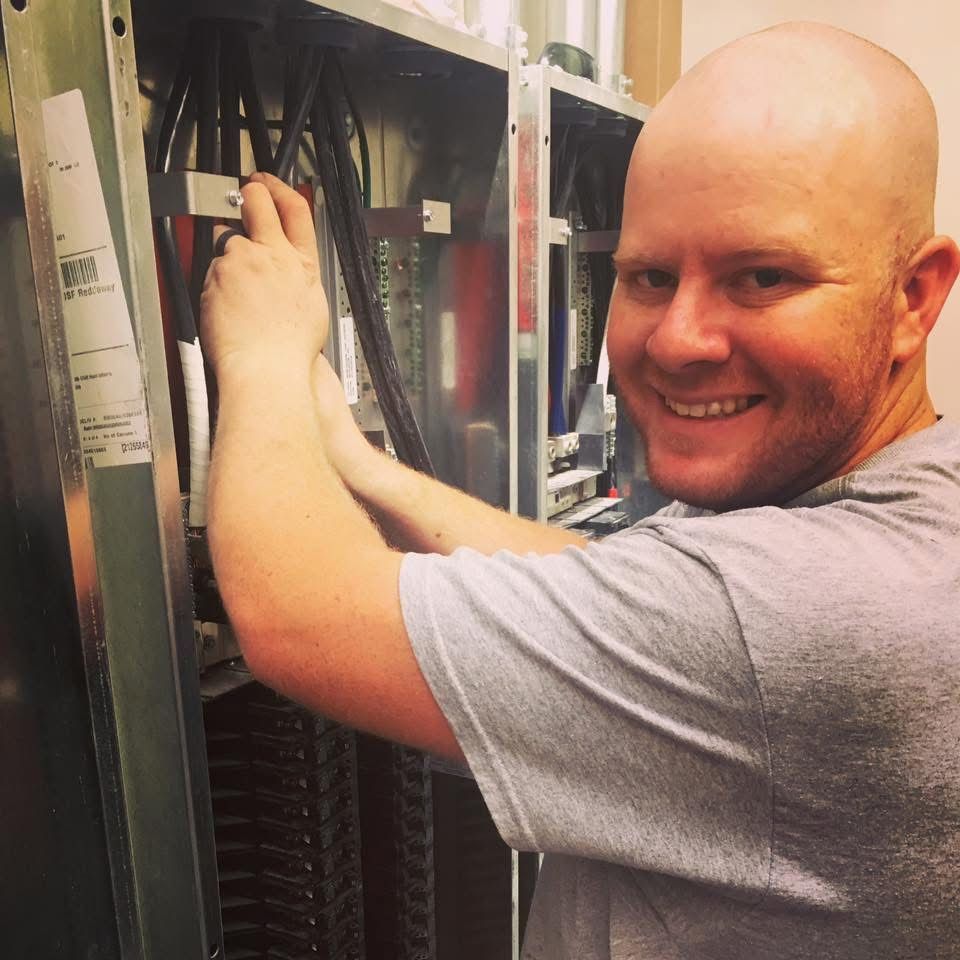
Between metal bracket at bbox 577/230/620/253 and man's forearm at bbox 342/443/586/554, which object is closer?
man's forearm at bbox 342/443/586/554

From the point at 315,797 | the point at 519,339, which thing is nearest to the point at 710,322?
the point at 519,339

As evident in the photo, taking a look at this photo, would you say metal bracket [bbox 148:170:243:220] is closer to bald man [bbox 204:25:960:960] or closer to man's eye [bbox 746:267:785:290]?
bald man [bbox 204:25:960:960]

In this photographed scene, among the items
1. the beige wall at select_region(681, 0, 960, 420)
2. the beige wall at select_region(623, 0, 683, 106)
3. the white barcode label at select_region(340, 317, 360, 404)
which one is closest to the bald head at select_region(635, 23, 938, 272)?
the white barcode label at select_region(340, 317, 360, 404)

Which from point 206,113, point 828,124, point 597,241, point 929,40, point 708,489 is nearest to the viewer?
point 828,124

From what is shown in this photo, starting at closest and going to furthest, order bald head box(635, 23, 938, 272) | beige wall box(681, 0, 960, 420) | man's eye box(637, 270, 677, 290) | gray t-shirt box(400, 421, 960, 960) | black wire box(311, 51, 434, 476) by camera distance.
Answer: gray t-shirt box(400, 421, 960, 960) < bald head box(635, 23, 938, 272) < man's eye box(637, 270, 677, 290) < black wire box(311, 51, 434, 476) < beige wall box(681, 0, 960, 420)

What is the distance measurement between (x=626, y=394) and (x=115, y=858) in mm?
632

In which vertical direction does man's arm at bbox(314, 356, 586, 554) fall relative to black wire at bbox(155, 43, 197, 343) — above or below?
below

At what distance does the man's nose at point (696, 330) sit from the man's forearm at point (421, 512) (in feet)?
0.97

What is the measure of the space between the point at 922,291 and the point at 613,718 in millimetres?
477

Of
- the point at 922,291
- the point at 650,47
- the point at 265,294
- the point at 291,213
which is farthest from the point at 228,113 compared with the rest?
the point at 650,47

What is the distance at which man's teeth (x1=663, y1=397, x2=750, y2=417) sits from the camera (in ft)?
2.61

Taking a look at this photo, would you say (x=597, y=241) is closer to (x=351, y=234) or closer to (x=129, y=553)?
(x=351, y=234)

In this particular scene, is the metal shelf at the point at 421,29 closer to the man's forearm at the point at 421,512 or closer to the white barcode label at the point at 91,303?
the white barcode label at the point at 91,303

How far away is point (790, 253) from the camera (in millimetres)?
728
